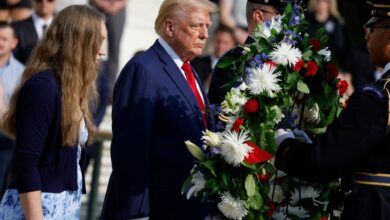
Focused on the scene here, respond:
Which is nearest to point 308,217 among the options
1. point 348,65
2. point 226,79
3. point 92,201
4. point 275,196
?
point 275,196

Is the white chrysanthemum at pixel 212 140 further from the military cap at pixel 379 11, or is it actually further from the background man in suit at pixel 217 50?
the background man in suit at pixel 217 50

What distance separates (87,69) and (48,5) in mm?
4567

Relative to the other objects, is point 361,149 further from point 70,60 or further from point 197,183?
point 70,60

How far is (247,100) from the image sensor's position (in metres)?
5.22

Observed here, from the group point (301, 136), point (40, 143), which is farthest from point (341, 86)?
point (40, 143)

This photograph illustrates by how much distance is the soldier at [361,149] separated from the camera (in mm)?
4844

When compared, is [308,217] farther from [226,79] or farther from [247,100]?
[226,79]

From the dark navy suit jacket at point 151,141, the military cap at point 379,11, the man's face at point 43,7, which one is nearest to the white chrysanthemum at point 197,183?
the dark navy suit jacket at point 151,141

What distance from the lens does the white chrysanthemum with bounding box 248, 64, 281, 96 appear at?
17.0 ft

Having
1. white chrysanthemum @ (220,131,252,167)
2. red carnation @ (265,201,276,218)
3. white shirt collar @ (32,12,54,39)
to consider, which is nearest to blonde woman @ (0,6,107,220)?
white chrysanthemum @ (220,131,252,167)

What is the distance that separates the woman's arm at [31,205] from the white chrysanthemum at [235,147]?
100 centimetres

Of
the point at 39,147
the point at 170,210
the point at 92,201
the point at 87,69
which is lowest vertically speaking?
the point at 92,201

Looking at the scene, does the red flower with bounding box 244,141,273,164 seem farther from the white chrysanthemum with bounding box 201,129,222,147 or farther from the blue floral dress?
the blue floral dress

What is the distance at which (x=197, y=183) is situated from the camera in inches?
204
